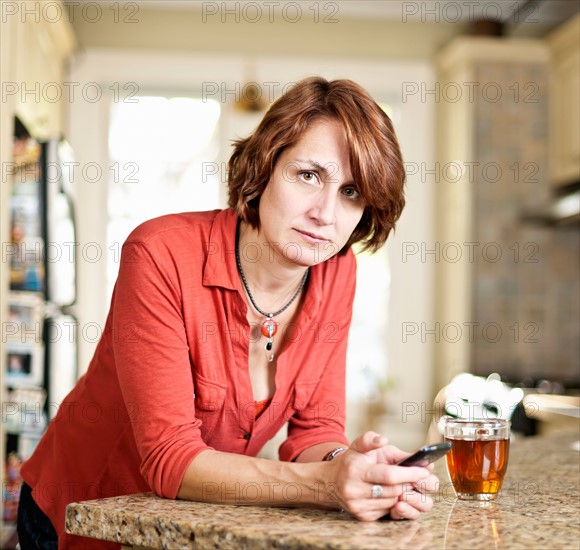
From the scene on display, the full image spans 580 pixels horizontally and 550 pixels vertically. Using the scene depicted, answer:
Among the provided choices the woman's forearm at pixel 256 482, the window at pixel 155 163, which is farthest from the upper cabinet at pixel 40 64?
the woman's forearm at pixel 256 482

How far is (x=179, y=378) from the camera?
1145 mm

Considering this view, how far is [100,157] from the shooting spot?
4.44 m

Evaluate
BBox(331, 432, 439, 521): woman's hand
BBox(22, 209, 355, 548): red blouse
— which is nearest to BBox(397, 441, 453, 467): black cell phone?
BBox(331, 432, 439, 521): woman's hand

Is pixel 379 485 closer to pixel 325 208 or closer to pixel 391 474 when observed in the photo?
pixel 391 474

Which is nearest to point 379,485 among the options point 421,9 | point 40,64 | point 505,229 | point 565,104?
point 40,64

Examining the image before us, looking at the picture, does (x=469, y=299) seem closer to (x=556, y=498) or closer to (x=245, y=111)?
(x=245, y=111)

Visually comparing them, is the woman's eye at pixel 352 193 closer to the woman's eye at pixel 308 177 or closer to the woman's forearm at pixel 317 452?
the woman's eye at pixel 308 177

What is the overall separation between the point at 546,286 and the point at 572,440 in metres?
2.76

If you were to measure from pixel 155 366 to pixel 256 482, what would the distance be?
0.72 feet

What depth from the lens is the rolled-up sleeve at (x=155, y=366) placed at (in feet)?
3.63

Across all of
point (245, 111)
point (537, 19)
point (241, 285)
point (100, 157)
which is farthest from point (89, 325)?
point (241, 285)

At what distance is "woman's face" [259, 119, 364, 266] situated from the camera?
123 cm

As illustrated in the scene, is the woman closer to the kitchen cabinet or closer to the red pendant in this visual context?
the red pendant

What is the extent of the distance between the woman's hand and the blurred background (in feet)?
11.2
